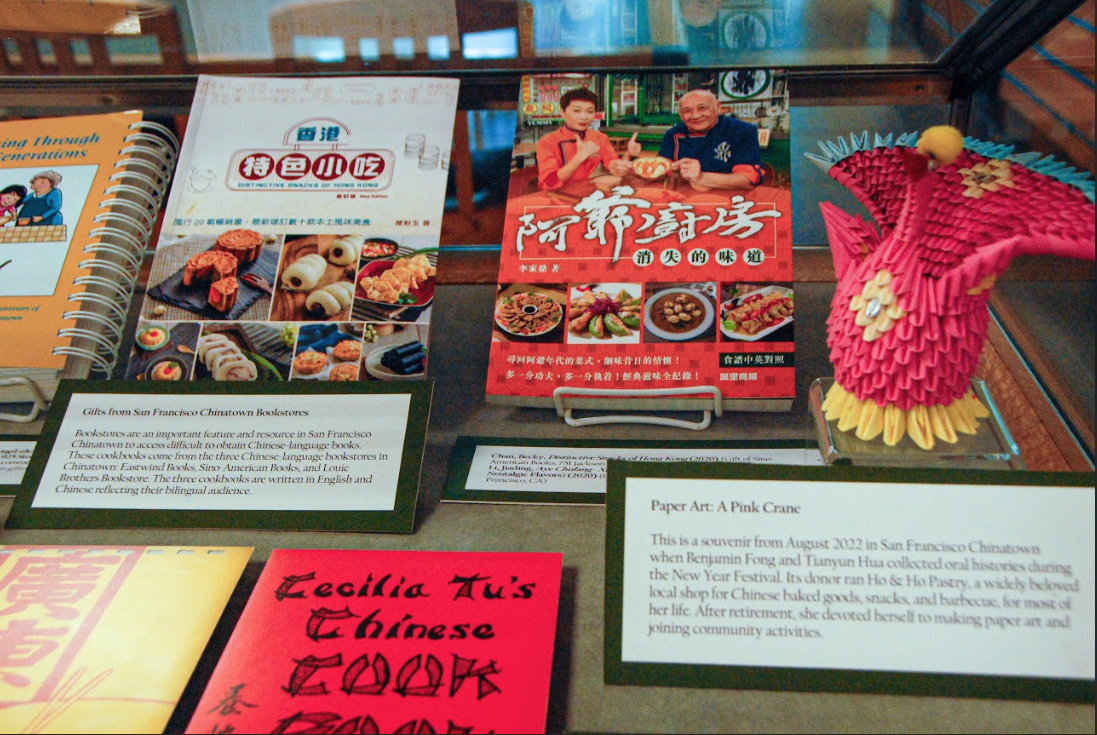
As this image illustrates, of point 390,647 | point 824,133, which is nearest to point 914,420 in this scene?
point 390,647

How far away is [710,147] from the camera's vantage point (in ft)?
3.90

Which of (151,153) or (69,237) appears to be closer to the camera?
(69,237)

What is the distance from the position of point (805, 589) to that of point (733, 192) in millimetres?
614

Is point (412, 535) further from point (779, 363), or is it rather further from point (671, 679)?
point (779, 363)

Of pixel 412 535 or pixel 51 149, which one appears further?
pixel 51 149

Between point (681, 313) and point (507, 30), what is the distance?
1.81 ft

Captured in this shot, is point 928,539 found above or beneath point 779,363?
beneath

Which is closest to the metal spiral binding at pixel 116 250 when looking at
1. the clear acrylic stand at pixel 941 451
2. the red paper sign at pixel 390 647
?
the red paper sign at pixel 390 647

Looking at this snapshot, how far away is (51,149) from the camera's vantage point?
1.29 metres

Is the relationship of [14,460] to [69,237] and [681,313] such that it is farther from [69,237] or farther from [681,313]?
[681,313]

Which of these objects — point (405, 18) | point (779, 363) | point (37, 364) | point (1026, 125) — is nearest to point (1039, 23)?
point (1026, 125)

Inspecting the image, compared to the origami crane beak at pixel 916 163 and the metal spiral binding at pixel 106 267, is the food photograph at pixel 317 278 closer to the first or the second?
the metal spiral binding at pixel 106 267

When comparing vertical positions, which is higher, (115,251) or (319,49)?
(319,49)

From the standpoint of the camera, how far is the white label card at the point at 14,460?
41.3 inches
